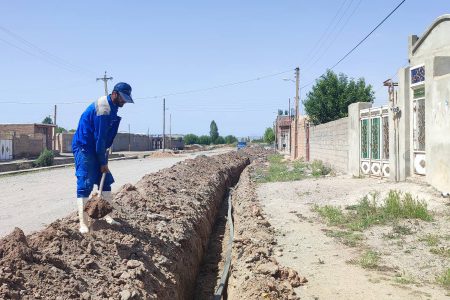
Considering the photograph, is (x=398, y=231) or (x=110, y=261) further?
(x=398, y=231)

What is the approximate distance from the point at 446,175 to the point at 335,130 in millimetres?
10515

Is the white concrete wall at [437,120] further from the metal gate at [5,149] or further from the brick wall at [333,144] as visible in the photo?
the metal gate at [5,149]

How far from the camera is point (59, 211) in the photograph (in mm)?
10688

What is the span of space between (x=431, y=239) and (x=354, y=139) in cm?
994

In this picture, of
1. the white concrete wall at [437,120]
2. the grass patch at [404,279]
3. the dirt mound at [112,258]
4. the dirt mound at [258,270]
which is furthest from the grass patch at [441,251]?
the white concrete wall at [437,120]

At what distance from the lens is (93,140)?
18.2ft

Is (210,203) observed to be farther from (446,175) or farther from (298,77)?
(298,77)

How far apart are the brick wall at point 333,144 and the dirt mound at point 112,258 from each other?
37.6 feet

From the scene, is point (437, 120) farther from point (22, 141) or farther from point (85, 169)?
point (22, 141)

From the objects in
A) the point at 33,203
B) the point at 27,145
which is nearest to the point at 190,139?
the point at 27,145

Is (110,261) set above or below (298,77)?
below

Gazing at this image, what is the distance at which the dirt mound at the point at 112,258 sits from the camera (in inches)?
152

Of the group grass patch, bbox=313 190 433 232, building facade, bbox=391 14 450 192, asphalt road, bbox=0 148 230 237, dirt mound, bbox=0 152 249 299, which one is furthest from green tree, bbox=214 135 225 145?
dirt mound, bbox=0 152 249 299

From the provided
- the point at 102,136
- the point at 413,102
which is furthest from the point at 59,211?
the point at 413,102
